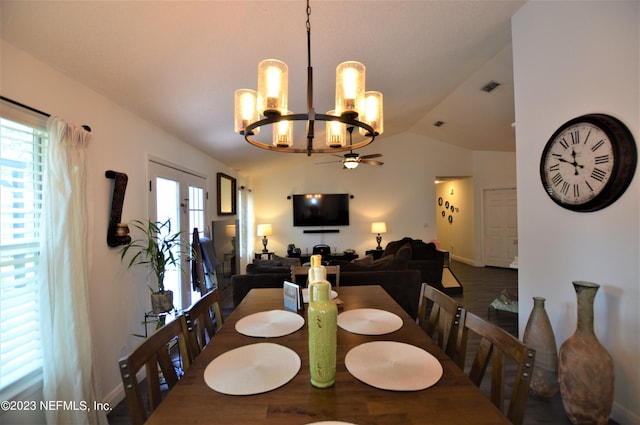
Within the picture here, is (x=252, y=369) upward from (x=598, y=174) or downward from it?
downward

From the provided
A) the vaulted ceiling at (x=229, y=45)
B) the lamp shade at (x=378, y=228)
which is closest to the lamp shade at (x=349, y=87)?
the vaulted ceiling at (x=229, y=45)

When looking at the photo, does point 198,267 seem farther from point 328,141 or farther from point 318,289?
point 318,289

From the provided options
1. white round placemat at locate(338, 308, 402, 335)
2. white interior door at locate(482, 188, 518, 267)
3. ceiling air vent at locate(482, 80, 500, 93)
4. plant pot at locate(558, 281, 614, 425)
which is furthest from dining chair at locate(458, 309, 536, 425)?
white interior door at locate(482, 188, 518, 267)

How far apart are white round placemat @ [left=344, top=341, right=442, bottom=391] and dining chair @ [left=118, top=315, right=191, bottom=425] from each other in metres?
0.71

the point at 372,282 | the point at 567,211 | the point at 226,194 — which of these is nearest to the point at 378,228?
the point at 372,282

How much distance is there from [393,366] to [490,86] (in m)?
3.97

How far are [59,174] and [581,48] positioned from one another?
324 cm

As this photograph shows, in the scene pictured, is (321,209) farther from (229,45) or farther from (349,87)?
(349,87)

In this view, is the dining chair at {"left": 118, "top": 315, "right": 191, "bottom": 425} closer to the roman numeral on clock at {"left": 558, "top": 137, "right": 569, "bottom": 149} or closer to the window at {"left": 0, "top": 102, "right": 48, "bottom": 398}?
the window at {"left": 0, "top": 102, "right": 48, "bottom": 398}

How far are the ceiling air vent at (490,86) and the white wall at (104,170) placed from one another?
4.01 metres

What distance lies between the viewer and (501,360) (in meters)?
1.01

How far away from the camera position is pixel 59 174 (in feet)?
4.78

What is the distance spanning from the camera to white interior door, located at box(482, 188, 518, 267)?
6.15m

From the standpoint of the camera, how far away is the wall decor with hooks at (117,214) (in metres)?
1.93
